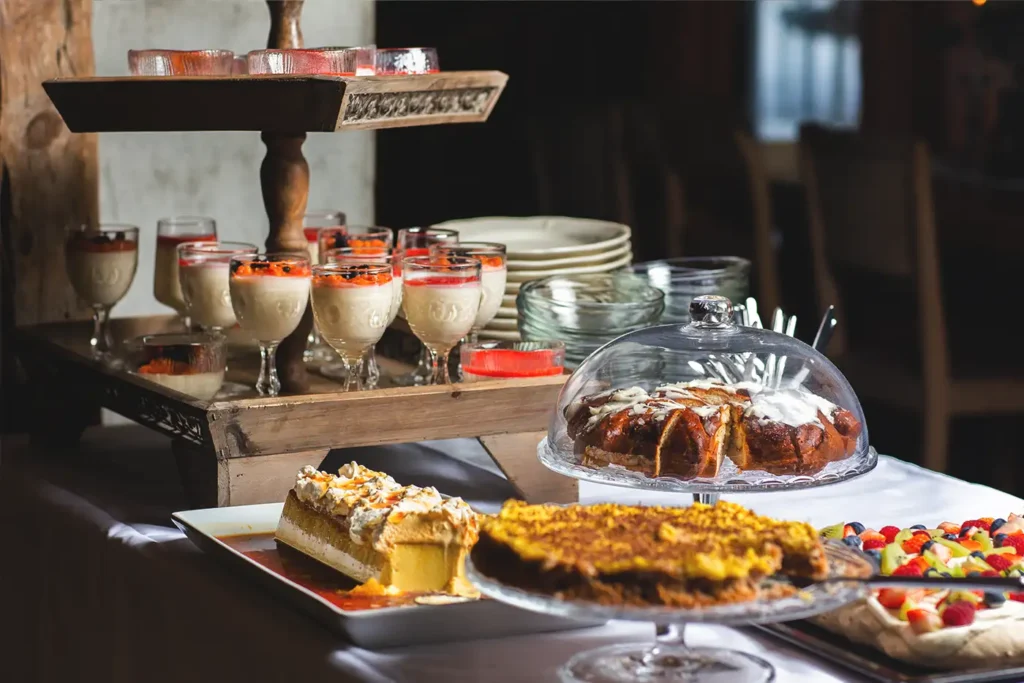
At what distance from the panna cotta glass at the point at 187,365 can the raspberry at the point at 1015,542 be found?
1014 mm

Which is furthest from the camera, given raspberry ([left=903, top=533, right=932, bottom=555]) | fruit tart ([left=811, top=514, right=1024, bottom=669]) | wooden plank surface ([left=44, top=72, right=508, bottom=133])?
wooden plank surface ([left=44, top=72, right=508, bottom=133])

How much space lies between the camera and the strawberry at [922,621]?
1.13 m

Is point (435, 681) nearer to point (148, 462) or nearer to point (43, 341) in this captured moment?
point (148, 462)

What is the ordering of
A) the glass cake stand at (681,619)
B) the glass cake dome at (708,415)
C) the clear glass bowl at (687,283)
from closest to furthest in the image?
the glass cake stand at (681,619)
the glass cake dome at (708,415)
the clear glass bowl at (687,283)

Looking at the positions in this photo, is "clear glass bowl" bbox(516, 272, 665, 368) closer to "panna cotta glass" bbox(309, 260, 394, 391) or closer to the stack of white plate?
the stack of white plate

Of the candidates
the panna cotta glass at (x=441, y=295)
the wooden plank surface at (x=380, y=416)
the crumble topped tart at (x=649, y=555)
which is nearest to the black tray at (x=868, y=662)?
the crumble topped tart at (x=649, y=555)

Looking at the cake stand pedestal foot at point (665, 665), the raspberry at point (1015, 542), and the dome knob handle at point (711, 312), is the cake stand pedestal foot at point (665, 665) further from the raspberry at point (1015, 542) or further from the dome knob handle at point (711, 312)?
the dome knob handle at point (711, 312)

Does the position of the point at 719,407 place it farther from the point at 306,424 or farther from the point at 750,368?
the point at 306,424

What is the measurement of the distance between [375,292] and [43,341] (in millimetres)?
621

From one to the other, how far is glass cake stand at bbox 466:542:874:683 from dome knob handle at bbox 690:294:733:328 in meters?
0.43

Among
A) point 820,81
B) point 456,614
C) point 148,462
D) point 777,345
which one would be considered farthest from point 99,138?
point 820,81

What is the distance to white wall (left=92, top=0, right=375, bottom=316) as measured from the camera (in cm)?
251

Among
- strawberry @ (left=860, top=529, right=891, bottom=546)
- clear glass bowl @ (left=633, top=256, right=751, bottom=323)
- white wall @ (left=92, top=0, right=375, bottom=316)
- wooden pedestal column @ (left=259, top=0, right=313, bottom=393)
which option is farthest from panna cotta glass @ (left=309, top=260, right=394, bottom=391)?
white wall @ (left=92, top=0, right=375, bottom=316)

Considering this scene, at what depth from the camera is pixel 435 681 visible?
1182 millimetres
